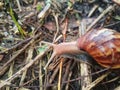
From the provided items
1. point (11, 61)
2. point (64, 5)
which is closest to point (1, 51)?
point (11, 61)

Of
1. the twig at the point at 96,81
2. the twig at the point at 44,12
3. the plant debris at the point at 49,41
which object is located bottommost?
the twig at the point at 96,81

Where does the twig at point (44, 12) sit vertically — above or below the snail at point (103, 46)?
above

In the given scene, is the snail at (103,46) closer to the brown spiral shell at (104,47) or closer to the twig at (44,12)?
the brown spiral shell at (104,47)

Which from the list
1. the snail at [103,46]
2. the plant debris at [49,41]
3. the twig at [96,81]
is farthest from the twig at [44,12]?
the twig at [96,81]

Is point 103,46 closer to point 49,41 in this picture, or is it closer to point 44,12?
point 49,41

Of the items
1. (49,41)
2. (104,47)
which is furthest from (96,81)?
(49,41)

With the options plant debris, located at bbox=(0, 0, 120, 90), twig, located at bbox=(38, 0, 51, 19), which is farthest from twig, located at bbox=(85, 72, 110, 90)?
twig, located at bbox=(38, 0, 51, 19)

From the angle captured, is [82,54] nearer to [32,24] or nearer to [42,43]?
[42,43]

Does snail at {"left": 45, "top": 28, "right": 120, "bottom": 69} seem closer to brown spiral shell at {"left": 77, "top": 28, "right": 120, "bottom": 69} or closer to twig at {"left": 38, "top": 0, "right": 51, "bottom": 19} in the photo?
brown spiral shell at {"left": 77, "top": 28, "right": 120, "bottom": 69}
